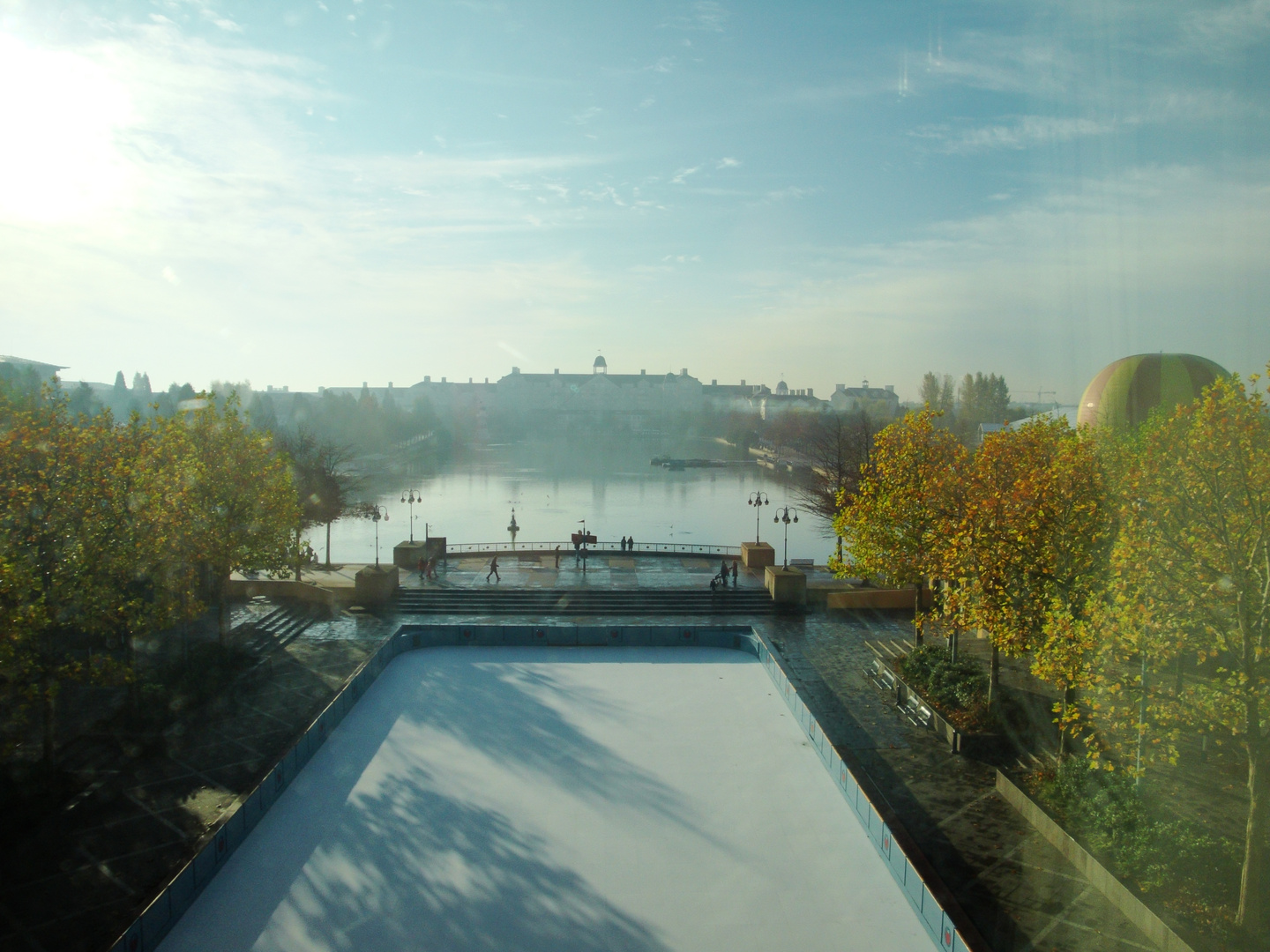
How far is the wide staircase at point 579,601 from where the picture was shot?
2023 centimetres

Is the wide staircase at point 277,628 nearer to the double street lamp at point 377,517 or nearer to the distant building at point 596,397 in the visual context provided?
the double street lamp at point 377,517

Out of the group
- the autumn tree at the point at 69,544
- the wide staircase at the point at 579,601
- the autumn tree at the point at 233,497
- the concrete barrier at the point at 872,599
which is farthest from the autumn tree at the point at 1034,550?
the autumn tree at the point at 233,497

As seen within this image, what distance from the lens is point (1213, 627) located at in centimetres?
780

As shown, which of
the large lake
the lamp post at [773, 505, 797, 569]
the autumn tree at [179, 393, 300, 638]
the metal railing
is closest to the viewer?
the autumn tree at [179, 393, 300, 638]

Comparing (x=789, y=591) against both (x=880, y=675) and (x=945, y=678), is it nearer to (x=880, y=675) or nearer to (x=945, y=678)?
(x=880, y=675)

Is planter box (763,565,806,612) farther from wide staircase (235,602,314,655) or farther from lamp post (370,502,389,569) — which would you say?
lamp post (370,502,389,569)

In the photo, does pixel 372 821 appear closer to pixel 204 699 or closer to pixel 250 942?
pixel 250 942

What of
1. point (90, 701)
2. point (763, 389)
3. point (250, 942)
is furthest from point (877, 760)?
point (763, 389)

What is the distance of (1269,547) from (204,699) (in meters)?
15.0

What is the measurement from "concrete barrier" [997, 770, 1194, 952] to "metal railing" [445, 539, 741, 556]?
1724 centimetres

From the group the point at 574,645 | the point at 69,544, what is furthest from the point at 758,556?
the point at 69,544

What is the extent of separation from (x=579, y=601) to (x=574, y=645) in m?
5.07

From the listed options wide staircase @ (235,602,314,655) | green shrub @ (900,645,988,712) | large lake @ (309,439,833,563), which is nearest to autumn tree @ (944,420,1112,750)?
green shrub @ (900,645,988,712)

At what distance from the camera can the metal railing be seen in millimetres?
27859
